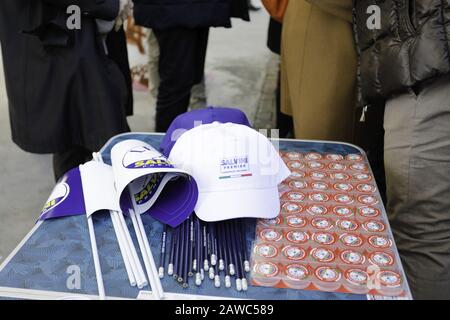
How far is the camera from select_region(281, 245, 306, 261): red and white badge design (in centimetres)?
89

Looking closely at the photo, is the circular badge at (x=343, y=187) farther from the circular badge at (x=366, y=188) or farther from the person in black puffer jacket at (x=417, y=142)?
the person in black puffer jacket at (x=417, y=142)

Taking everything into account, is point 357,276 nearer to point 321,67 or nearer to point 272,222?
point 272,222

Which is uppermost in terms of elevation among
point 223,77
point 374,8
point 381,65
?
point 374,8

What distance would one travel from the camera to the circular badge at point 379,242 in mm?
921

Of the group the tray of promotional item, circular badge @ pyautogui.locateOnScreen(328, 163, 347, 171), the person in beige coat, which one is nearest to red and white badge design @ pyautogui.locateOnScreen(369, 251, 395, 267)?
the tray of promotional item

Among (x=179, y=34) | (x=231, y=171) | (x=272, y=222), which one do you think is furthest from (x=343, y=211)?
(x=179, y=34)

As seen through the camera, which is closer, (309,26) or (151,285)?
(151,285)

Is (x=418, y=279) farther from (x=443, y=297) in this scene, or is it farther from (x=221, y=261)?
(x=221, y=261)

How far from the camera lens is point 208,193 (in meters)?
0.97

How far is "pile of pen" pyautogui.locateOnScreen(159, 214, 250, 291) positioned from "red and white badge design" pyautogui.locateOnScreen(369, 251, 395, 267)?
0.23 m


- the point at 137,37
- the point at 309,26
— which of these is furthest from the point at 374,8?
the point at 137,37

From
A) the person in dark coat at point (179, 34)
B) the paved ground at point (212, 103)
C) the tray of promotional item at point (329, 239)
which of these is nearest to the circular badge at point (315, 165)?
the tray of promotional item at point (329, 239)

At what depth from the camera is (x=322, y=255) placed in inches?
35.2
